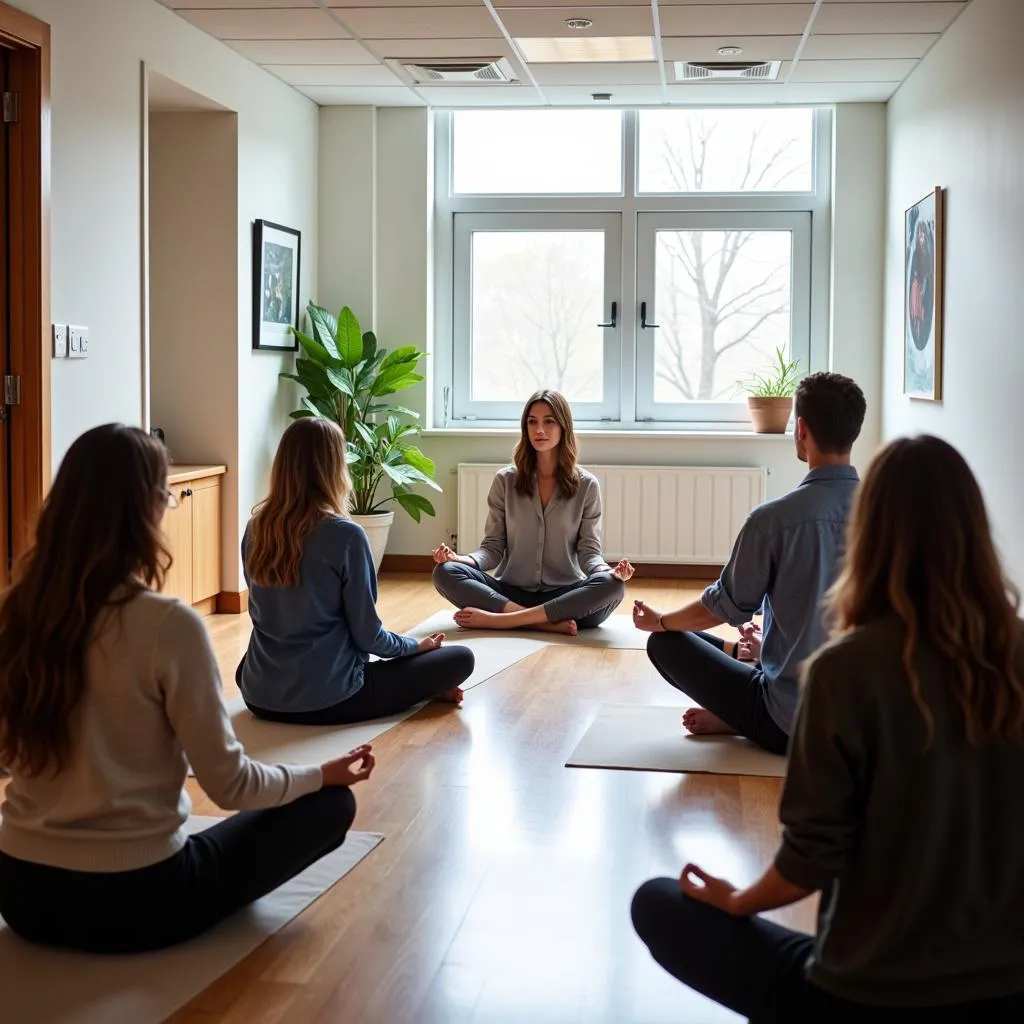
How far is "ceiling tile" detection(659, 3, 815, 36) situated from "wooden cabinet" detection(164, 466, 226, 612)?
9.19 feet

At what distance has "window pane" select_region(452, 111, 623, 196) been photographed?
775 cm

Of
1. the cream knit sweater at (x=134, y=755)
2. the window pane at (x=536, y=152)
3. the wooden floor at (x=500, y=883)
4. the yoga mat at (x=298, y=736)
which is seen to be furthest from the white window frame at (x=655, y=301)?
the cream knit sweater at (x=134, y=755)

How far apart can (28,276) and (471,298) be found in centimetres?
384

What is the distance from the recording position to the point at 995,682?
1.54 meters

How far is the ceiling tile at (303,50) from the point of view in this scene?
6.12 metres

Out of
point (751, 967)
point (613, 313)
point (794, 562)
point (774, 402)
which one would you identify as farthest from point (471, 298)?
point (751, 967)

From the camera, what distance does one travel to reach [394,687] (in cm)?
417

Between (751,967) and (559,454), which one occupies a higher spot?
(559,454)

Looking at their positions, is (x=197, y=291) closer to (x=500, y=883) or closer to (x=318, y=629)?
(x=318, y=629)

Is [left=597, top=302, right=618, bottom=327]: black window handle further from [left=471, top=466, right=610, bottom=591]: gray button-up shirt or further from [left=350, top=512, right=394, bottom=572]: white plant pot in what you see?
[left=471, top=466, right=610, bottom=591]: gray button-up shirt

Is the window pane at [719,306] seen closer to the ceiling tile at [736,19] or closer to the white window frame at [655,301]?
the white window frame at [655,301]

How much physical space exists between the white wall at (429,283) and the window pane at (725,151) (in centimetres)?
31

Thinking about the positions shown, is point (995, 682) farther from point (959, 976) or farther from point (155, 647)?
point (155, 647)

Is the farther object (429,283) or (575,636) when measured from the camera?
(429,283)
